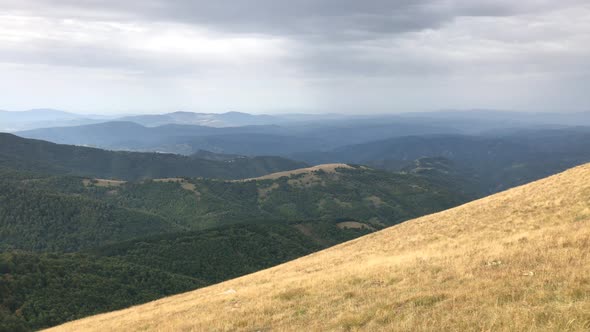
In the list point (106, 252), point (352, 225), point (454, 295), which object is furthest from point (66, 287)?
point (352, 225)

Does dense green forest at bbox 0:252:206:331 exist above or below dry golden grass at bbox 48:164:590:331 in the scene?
below

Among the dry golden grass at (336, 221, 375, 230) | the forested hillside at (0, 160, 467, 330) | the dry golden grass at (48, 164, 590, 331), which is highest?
the dry golden grass at (48, 164, 590, 331)

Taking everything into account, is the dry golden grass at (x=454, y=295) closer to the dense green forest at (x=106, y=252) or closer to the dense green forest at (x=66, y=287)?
the dense green forest at (x=66, y=287)

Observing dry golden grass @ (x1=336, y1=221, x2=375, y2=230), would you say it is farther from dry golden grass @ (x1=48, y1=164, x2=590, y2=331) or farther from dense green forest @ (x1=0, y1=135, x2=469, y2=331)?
dry golden grass @ (x1=48, y1=164, x2=590, y2=331)

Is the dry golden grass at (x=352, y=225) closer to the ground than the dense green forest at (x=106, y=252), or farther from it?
closer to the ground

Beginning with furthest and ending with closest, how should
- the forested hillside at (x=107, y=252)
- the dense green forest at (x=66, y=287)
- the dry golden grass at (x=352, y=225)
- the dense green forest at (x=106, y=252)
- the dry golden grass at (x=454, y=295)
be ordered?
the dry golden grass at (x=352, y=225) → the forested hillside at (x=107, y=252) → the dense green forest at (x=106, y=252) → the dense green forest at (x=66, y=287) → the dry golden grass at (x=454, y=295)

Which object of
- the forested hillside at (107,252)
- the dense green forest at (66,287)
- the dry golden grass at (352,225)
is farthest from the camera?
the dry golden grass at (352,225)

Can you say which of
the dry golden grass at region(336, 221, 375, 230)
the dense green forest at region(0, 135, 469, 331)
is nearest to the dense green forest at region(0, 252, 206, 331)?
the dense green forest at region(0, 135, 469, 331)

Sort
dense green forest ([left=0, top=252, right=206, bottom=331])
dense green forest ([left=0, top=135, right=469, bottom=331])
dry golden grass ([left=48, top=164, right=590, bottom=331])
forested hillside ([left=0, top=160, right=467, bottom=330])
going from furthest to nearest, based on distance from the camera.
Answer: forested hillside ([left=0, top=160, right=467, bottom=330]) < dense green forest ([left=0, top=135, right=469, bottom=331]) < dense green forest ([left=0, top=252, right=206, bottom=331]) < dry golden grass ([left=48, top=164, right=590, bottom=331])

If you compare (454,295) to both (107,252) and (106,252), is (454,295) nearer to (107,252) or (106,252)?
(107,252)

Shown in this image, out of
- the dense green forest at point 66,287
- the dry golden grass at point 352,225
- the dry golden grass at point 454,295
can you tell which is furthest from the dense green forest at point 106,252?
the dry golden grass at point 454,295

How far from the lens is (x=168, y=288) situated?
289 ft

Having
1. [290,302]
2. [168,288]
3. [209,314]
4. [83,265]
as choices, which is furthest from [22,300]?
[290,302]

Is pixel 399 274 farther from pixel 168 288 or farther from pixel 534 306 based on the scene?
pixel 168 288
